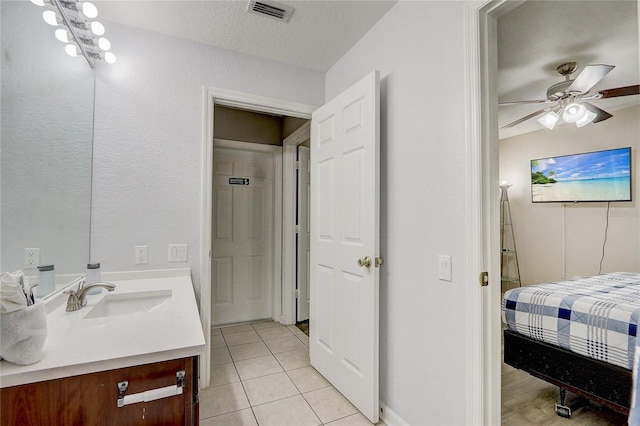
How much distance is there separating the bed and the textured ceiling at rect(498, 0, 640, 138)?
5.89ft

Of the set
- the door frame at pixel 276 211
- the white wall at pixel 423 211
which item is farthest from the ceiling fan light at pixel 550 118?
the door frame at pixel 276 211

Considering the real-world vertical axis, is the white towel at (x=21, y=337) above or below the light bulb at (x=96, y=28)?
below

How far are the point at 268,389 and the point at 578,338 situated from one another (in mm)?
2011

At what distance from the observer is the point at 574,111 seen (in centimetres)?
267

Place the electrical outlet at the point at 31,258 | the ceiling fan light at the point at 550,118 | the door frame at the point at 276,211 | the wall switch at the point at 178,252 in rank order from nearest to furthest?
the electrical outlet at the point at 31,258 < the wall switch at the point at 178,252 < the ceiling fan light at the point at 550,118 < the door frame at the point at 276,211

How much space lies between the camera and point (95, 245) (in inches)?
77.3

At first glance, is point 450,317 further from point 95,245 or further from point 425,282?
point 95,245

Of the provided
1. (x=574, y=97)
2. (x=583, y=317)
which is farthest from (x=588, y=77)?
(x=583, y=317)

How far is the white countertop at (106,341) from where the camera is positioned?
33.2 inches

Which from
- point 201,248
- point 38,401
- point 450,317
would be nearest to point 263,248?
point 201,248

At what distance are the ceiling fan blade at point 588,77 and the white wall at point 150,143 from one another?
8.08 feet

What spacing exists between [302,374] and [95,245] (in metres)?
1.70

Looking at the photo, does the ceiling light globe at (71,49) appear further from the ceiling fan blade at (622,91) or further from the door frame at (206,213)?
the ceiling fan blade at (622,91)

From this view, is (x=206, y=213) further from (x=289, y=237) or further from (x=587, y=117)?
(x=587, y=117)
